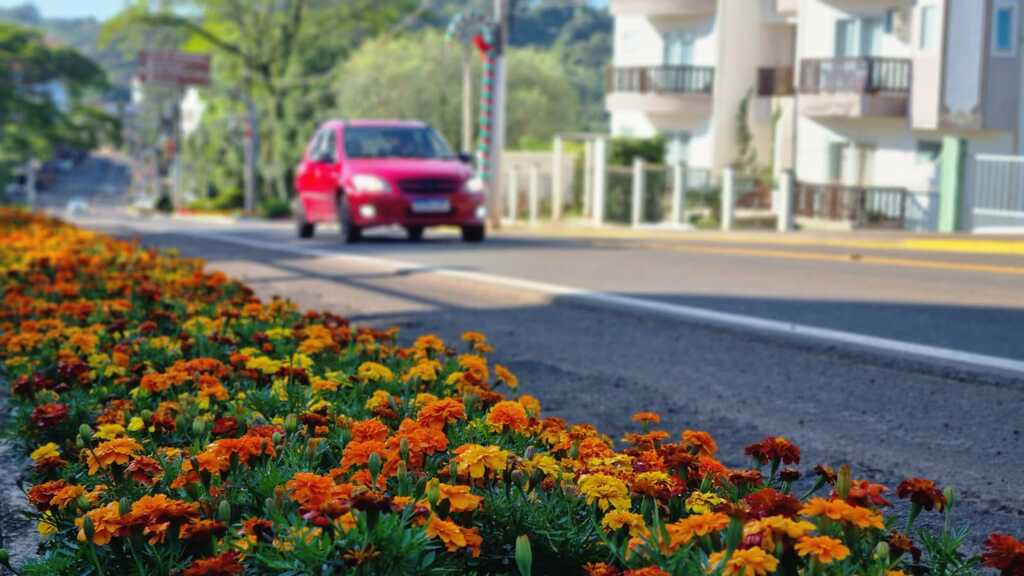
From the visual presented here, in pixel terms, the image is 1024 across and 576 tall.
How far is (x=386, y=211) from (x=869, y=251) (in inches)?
235

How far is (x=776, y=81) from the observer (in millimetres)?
44188

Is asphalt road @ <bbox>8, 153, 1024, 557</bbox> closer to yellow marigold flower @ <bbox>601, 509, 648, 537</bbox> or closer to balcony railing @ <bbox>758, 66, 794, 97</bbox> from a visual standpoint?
yellow marigold flower @ <bbox>601, 509, 648, 537</bbox>

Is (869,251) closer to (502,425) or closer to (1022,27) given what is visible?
(502,425)

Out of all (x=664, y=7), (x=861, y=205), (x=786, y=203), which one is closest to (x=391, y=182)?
(x=786, y=203)

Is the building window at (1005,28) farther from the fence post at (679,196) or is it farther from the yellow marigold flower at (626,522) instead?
the yellow marigold flower at (626,522)

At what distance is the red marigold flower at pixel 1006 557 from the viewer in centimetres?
256

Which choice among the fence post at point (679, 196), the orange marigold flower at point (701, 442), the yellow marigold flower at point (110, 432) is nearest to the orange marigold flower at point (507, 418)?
the orange marigold flower at point (701, 442)

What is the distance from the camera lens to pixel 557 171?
42062 mm

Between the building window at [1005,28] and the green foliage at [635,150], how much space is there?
13.1m

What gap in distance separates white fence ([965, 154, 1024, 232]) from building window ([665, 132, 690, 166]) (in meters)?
21.8

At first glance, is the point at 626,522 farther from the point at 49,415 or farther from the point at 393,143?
the point at 393,143

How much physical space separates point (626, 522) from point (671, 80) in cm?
4515

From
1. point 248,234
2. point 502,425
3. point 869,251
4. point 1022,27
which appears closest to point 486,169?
point 248,234

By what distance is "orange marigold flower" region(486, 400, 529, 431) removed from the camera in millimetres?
3740
